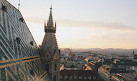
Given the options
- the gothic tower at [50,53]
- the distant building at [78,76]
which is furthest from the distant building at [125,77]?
the gothic tower at [50,53]

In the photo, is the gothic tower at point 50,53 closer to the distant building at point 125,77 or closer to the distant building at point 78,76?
the distant building at point 78,76

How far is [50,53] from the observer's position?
38500mm

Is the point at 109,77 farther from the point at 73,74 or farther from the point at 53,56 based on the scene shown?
the point at 53,56

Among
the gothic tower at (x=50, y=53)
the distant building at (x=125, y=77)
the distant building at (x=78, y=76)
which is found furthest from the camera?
the distant building at (x=78, y=76)

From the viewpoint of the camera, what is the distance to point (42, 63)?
37.2 metres

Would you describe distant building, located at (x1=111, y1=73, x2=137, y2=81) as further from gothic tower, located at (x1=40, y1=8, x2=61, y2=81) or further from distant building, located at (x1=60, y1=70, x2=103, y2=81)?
gothic tower, located at (x1=40, y1=8, x2=61, y2=81)

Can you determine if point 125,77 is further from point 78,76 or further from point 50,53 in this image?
point 50,53

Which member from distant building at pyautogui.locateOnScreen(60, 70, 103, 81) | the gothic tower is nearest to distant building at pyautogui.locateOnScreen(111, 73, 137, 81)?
distant building at pyautogui.locateOnScreen(60, 70, 103, 81)

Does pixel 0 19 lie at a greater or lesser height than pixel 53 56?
greater

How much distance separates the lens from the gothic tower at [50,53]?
125 ft

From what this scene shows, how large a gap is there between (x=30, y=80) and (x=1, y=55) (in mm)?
7239

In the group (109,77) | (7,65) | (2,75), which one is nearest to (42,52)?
(7,65)

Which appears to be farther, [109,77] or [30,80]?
[109,77]

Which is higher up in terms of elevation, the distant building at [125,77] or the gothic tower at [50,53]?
the gothic tower at [50,53]
